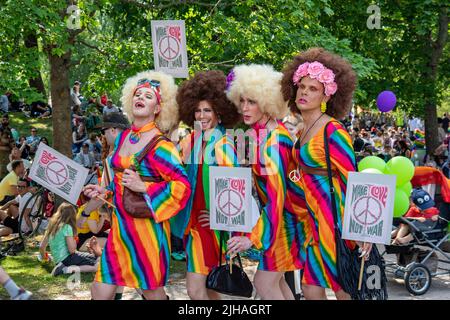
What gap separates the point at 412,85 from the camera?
52.1 ft

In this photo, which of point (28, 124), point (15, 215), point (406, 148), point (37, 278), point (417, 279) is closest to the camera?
point (417, 279)

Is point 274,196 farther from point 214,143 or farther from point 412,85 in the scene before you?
point 412,85

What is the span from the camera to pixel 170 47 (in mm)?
5789

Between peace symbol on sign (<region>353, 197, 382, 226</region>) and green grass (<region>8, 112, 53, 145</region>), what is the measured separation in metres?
14.5

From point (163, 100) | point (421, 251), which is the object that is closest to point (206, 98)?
point (163, 100)

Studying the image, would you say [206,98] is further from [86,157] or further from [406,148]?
[406,148]

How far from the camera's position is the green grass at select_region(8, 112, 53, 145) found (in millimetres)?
18812

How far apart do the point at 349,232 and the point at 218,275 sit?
0.95 m

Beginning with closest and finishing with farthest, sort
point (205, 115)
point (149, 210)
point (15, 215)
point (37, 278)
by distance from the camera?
point (149, 210) < point (205, 115) < point (37, 278) < point (15, 215)

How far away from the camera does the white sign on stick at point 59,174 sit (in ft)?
17.2

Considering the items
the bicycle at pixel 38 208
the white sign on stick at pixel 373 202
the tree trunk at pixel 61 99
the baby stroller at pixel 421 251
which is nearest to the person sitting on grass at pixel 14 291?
the white sign on stick at pixel 373 202

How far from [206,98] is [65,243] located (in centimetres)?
331

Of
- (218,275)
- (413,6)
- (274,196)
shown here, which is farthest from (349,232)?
(413,6)

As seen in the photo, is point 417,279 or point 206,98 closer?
point 206,98
